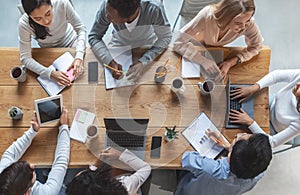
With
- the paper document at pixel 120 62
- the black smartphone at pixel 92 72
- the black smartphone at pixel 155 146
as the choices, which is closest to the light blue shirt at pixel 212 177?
the black smartphone at pixel 155 146

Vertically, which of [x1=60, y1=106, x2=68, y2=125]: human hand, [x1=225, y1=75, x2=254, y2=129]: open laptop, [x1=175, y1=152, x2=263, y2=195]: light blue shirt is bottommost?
[x1=175, y1=152, x2=263, y2=195]: light blue shirt

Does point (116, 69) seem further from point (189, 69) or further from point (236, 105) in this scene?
point (236, 105)

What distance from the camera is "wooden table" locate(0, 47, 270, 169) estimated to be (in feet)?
5.95

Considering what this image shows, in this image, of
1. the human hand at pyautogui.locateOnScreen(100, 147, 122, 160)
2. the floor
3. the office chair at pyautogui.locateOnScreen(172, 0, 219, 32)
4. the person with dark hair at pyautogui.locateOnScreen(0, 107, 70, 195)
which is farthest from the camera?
the floor

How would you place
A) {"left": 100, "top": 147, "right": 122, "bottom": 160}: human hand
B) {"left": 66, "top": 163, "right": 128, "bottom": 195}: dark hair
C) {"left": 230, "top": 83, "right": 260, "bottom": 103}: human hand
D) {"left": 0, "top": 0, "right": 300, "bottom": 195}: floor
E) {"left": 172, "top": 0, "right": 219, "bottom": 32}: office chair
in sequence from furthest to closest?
1. {"left": 0, "top": 0, "right": 300, "bottom": 195}: floor
2. {"left": 172, "top": 0, "right": 219, "bottom": 32}: office chair
3. {"left": 230, "top": 83, "right": 260, "bottom": 103}: human hand
4. {"left": 100, "top": 147, "right": 122, "bottom": 160}: human hand
5. {"left": 66, "top": 163, "right": 128, "bottom": 195}: dark hair

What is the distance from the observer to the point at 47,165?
1.78 m

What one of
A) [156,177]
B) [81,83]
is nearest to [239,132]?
[156,177]

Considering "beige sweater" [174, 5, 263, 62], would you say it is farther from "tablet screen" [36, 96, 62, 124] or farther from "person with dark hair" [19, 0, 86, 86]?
A: "tablet screen" [36, 96, 62, 124]

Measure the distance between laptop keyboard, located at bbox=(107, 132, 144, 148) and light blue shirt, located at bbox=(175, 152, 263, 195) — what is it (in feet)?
0.73

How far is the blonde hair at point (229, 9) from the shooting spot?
174 centimetres

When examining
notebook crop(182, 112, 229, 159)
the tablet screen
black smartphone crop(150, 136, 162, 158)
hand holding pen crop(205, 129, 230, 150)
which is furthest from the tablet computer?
hand holding pen crop(205, 129, 230, 150)

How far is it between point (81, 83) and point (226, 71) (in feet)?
2.38

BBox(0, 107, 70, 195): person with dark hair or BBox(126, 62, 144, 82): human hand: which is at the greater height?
BBox(126, 62, 144, 82): human hand

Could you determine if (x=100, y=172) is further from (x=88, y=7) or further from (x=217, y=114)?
(x=88, y=7)
